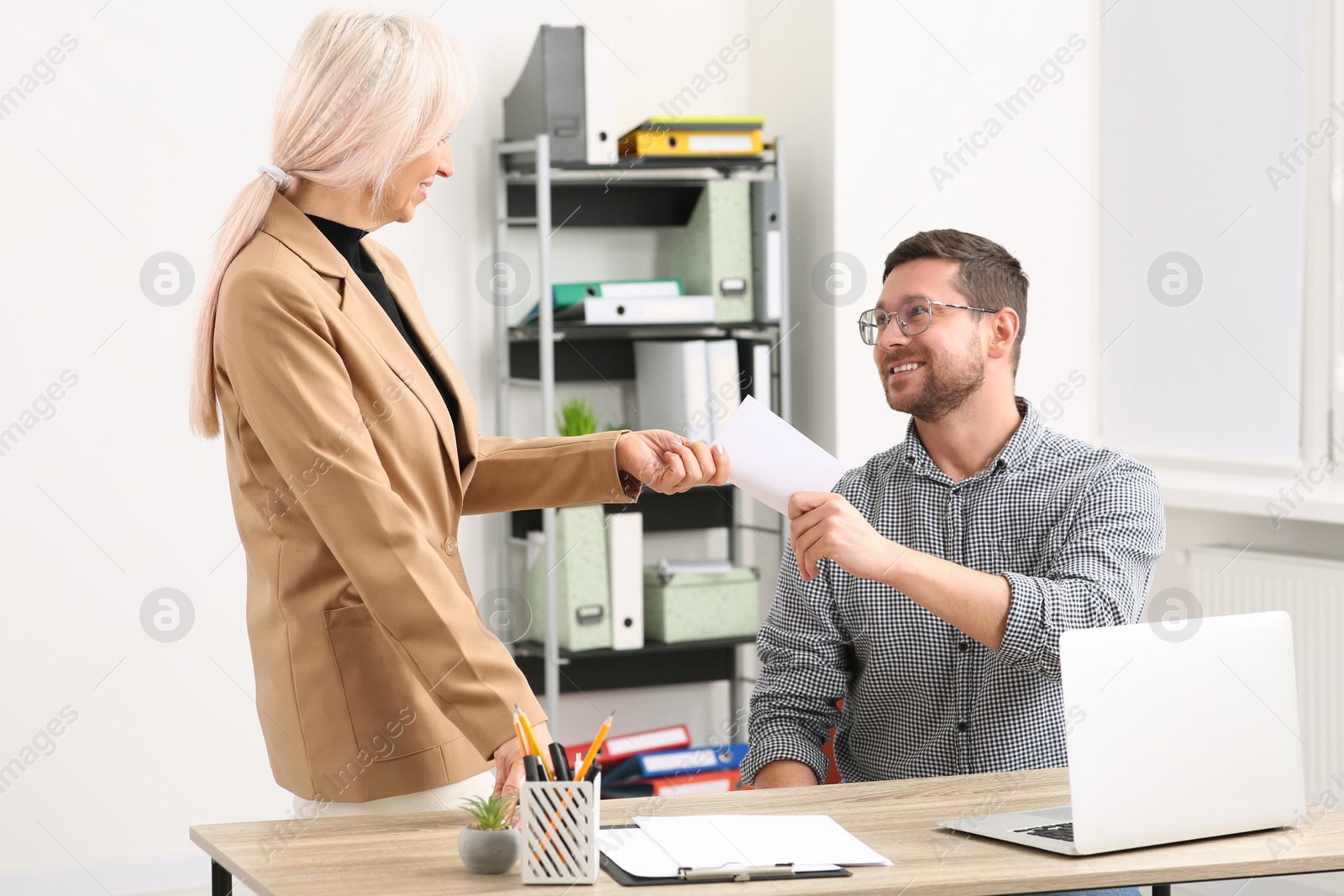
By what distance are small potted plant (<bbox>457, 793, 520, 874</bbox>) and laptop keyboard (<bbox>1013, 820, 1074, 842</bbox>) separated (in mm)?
530

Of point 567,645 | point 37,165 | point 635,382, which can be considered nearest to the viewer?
point 37,165

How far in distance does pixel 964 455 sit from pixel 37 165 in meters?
2.34

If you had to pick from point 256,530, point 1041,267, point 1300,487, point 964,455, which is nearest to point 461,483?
point 256,530

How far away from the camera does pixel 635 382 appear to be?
3826 millimetres

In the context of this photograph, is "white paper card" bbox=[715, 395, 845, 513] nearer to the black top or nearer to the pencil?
the black top

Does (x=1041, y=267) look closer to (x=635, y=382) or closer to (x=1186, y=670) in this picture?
(x=635, y=382)

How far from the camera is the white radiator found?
301cm

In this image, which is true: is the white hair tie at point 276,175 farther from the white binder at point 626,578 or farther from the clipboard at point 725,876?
the white binder at point 626,578

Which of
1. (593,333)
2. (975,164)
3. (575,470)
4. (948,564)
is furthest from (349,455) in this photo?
(975,164)

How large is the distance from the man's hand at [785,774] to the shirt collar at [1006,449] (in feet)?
1.62

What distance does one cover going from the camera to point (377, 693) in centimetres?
146

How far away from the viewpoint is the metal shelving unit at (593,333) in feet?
11.2

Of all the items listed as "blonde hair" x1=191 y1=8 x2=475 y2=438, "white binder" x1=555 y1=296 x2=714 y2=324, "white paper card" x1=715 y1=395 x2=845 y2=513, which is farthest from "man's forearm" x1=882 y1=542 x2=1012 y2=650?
"white binder" x1=555 y1=296 x2=714 y2=324

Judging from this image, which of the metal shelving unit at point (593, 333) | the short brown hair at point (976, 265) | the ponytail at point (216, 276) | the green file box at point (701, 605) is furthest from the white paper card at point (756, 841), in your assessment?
the green file box at point (701, 605)
